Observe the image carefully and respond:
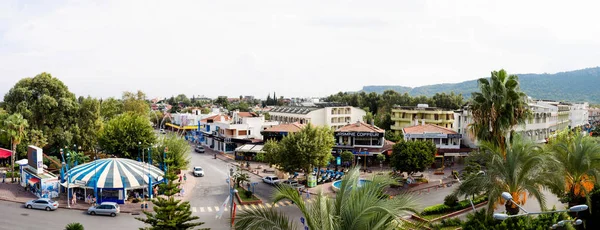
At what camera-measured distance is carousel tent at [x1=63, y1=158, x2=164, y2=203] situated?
39.4 meters

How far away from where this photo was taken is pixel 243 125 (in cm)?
7888

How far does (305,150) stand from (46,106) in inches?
1426

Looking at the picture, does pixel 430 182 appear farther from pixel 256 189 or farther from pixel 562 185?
pixel 562 185

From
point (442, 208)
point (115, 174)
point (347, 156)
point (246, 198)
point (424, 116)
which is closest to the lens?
point (442, 208)

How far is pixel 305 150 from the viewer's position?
149 feet

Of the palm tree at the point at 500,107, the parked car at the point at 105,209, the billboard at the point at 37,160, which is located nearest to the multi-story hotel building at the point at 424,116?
the palm tree at the point at 500,107

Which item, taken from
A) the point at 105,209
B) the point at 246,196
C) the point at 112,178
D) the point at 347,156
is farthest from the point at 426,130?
the point at 105,209

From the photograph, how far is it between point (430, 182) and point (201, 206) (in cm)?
2584

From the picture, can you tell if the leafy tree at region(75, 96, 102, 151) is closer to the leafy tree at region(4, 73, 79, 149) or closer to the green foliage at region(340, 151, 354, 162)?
the leafy tree at region(4, 73, 79, 149)

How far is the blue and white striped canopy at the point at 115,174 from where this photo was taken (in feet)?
130

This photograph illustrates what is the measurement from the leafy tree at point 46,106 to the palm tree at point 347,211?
54.9 meters

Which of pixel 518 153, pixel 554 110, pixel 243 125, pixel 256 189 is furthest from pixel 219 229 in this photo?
pixel 554 110

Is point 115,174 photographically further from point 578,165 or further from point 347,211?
point 578,165

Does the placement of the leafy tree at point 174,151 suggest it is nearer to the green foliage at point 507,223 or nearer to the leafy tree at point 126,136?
the leafy tree at point 126,136
